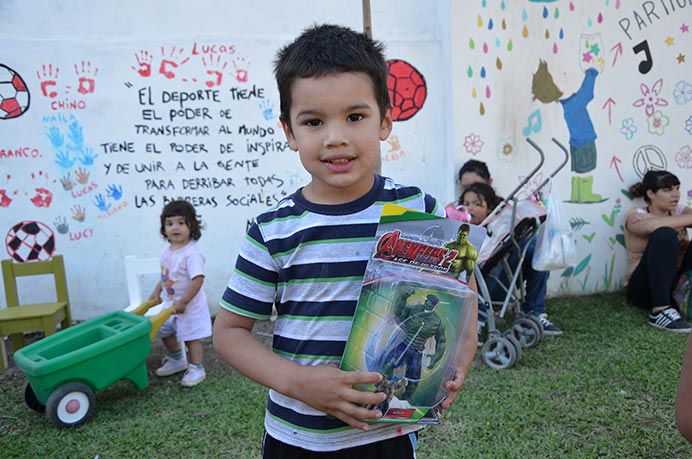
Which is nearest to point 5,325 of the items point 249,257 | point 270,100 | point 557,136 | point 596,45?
point 270,100

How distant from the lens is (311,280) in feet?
3.49

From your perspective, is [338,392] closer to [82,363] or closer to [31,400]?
[82,363]

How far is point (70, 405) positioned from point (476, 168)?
3.31 meters

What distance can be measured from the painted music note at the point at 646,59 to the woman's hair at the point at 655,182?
994mm

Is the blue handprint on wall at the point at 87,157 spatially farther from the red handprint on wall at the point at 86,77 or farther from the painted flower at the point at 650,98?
the painted flower at the point at 650,98

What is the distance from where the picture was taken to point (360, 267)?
3.50 ft

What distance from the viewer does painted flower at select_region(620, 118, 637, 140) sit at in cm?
460

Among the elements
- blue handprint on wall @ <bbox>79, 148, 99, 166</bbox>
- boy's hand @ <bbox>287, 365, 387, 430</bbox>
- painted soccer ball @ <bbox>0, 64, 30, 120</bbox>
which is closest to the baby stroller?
boy's hand @ <bbox>287, 365, 387, 430</bbox>

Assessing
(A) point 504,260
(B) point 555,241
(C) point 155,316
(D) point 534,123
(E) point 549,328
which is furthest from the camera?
(D) point 534,123

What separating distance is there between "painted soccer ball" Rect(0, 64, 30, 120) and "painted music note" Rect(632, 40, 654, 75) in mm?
5243

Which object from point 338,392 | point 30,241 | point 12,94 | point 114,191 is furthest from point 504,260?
point 12,94

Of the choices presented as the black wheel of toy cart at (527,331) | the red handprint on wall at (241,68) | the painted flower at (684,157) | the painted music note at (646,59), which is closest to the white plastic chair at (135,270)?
the red handprint on wall at (241,68)

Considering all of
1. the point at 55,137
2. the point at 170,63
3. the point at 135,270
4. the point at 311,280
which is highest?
the point at 170,63

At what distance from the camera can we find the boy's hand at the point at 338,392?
0.93 m
